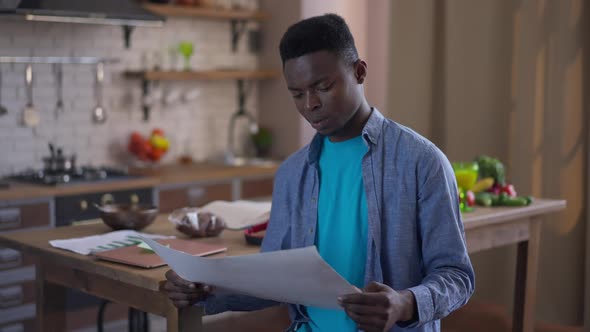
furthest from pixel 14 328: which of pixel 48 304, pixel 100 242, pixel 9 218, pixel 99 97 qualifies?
pixel 100 242

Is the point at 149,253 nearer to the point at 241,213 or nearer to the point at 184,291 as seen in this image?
the point at 184,291

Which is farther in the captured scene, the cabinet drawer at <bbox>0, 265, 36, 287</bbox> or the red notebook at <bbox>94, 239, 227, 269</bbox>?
the cabinet drawer at <bbox>0, 265, 36, 287</bbox>

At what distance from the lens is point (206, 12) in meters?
5.34

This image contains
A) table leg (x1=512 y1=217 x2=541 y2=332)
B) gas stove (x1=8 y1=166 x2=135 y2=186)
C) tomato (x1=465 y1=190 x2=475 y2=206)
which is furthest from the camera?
gas stove (x1=8 y1=166 x2=135 y2=186)

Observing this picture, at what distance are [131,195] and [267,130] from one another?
5.30 feet

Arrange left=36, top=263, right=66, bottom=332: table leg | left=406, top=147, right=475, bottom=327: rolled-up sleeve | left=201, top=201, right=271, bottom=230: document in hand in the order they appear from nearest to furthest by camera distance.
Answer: left=406, top=147, right=475, bottom=327: rolled-up sleeve
left=36, top=263, right=66, bottom=332: table leg
left=201, top=201, right=271, bottom=230: document in hand

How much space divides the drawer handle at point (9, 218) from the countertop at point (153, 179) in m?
0.06

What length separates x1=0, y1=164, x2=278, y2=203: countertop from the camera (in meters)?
4.14

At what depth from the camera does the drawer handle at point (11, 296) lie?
409 centimetres

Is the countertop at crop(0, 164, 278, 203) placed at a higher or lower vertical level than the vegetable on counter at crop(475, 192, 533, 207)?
lower

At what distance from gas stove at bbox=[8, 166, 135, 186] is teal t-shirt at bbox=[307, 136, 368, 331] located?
270 centimetres

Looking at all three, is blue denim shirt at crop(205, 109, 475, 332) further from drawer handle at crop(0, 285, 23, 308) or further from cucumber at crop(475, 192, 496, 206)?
drawer handle at crop(0, 285, 23, 308)

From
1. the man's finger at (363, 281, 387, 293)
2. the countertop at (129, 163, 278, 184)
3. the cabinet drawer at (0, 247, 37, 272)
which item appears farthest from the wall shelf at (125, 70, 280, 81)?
the man's finger at (363, 281, 387, 293)

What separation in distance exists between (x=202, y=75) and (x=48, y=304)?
9.33 ft
